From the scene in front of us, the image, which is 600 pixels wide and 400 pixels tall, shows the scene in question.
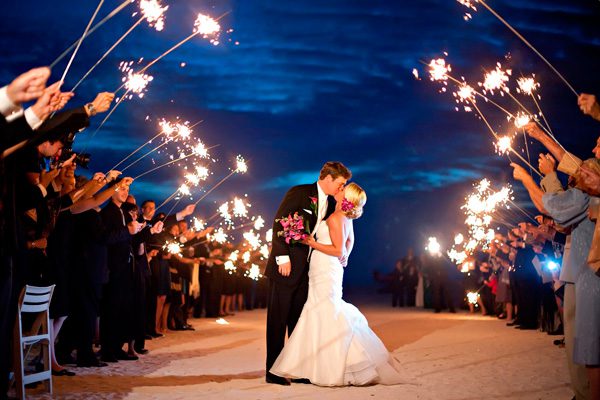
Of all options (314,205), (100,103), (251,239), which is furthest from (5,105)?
(251,239)

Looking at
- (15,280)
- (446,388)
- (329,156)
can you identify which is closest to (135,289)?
(446,388)

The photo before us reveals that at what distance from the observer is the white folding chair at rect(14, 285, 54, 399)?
20.5 ft

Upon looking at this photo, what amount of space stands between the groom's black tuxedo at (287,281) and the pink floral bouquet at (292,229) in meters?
0.08

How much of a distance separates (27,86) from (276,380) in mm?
4811

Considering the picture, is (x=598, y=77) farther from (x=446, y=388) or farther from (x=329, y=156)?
(x=329, y=156)

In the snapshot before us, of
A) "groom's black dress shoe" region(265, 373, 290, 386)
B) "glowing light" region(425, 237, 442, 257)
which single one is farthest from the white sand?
"glowing light" region(425, 237, 442, 257)

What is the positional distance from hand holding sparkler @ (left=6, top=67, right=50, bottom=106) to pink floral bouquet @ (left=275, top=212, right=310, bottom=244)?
13.5 feet

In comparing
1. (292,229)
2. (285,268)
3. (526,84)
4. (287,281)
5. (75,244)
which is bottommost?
(287,281)

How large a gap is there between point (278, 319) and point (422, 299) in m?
21.9

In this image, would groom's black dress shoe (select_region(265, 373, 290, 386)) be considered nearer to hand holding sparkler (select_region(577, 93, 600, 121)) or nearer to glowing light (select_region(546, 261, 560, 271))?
hand holding sparkler (select_region(577, 93, 600, 121))

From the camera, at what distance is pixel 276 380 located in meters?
7.69

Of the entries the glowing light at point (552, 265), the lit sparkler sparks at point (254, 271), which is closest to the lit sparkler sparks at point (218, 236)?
the lit sparkler sparks at point (254, 271)

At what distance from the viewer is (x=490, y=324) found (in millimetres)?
17547

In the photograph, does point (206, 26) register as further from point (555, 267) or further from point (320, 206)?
point (555, 267)
